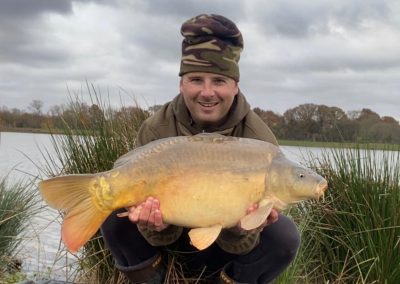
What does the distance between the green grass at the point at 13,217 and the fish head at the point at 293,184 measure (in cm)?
246

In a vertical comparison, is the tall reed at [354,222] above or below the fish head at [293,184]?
below

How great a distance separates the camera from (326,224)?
3.63 metres

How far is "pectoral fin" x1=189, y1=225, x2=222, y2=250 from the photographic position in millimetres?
2025

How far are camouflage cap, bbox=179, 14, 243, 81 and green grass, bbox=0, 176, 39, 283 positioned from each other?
2.05 meters

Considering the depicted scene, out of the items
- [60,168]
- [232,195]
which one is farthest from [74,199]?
[60,168]

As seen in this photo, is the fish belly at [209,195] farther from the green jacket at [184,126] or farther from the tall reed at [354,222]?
the tall reed at [354,222]

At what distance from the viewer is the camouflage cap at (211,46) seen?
2.52 meters

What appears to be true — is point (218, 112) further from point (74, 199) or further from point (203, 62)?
point (74, 199)

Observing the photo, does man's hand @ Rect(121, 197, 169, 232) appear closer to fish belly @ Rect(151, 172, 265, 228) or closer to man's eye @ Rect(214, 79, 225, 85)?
fish belly @ Rect(151, 172, 265, 228)

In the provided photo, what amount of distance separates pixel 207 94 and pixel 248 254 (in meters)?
0.71

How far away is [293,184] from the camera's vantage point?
6.77ft

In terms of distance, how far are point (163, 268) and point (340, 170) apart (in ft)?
5.02

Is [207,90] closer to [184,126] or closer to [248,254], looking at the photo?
[184,126]

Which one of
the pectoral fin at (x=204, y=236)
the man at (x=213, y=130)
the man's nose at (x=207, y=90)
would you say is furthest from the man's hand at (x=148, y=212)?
the man's nose at (x=207, y=90)
